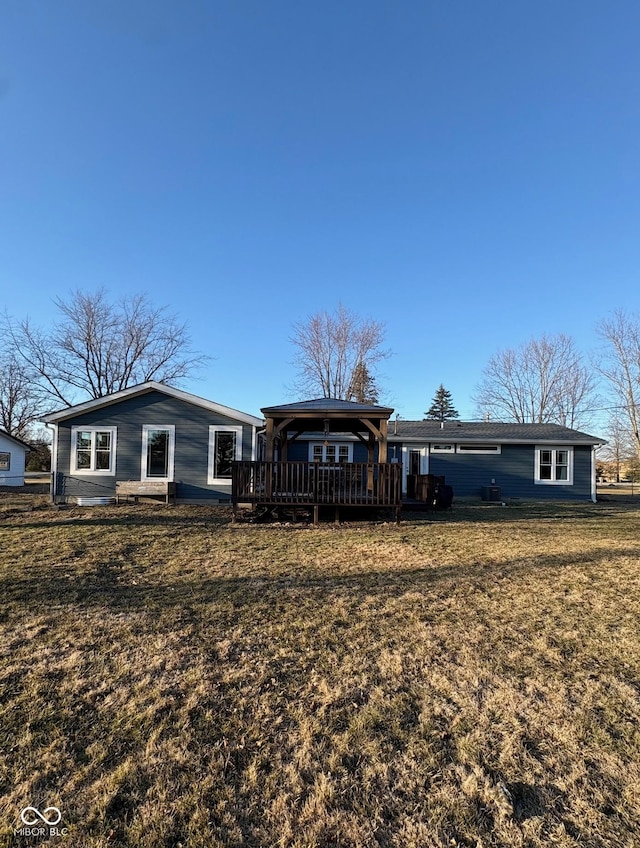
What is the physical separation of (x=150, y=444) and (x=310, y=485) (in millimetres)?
6388

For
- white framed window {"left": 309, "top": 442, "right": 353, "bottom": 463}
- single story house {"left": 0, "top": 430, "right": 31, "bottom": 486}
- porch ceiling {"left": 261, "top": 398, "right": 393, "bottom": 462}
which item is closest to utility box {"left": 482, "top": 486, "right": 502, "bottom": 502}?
white framed window {"left": 309, "top": 442, "right": 353, "bottom": 463}

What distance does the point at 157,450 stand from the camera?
1354 centimetres

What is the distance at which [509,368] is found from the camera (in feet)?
107

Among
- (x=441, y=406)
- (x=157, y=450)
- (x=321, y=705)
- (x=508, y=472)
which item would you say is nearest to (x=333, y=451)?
(x=157, y=450)

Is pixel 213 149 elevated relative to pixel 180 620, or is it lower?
elevated

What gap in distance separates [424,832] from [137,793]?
127cm

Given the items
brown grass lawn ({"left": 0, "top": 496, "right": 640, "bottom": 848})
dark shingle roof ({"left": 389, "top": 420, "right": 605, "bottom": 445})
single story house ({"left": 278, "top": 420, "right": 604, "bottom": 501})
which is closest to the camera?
brown grass lawn ({"left": 0, "top": 496, "right": 640, "bottom": 848})

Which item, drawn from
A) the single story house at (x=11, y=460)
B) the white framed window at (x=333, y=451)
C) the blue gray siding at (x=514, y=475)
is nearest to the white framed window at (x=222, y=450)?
the white framed window at (x=333, y=451)

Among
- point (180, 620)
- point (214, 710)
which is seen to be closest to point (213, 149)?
point (180, 620)

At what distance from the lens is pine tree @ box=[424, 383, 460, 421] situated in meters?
46.8

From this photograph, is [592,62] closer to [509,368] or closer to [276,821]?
[276,821]

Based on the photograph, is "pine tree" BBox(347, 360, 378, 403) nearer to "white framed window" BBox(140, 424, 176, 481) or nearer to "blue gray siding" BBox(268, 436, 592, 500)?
"blue gray siding" BBox(268, 436, 592, 500)

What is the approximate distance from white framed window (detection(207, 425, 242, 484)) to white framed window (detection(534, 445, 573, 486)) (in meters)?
11.7

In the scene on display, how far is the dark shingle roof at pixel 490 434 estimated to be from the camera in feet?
53.4
